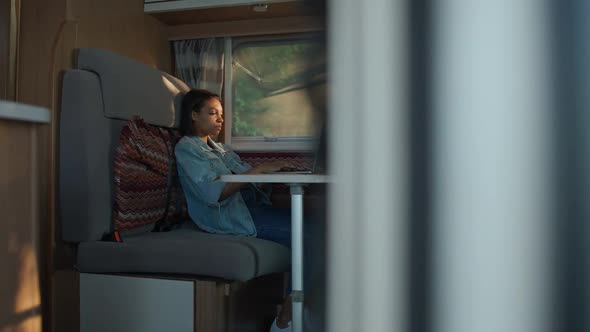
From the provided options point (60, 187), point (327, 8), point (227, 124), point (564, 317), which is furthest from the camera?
point (227, 124)

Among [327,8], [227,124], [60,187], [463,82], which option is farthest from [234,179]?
[227,124]

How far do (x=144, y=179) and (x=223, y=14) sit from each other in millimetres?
1215

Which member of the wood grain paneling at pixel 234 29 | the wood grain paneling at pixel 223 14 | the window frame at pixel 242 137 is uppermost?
the wood grain paneling at pixel 223 14

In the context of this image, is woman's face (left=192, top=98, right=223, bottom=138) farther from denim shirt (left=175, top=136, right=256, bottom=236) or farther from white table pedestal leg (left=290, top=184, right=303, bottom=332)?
white table pedestal leg (left=290, top=184, right=303, bottom=332)

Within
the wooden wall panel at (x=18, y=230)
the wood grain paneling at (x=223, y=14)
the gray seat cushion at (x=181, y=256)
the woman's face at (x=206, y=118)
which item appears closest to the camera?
the wooden wall panel at (x=18, y=230)

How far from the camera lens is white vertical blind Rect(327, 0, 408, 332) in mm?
417

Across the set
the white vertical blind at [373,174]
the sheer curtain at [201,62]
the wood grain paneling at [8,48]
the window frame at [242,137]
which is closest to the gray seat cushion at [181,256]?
the wood grain paneling at [8,48]

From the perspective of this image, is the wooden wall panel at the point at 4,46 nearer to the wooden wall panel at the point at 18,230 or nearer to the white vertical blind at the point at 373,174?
the wooden wall panel at the point at 18,230

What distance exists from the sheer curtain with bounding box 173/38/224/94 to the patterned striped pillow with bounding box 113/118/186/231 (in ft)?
2.31

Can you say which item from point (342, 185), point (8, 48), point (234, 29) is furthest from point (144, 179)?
point (342, 185)

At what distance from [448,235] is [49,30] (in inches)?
89.5

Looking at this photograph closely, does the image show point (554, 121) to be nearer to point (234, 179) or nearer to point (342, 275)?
point (342, 275)

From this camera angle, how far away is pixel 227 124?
3.31 meters

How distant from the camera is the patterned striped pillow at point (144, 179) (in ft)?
7.12
